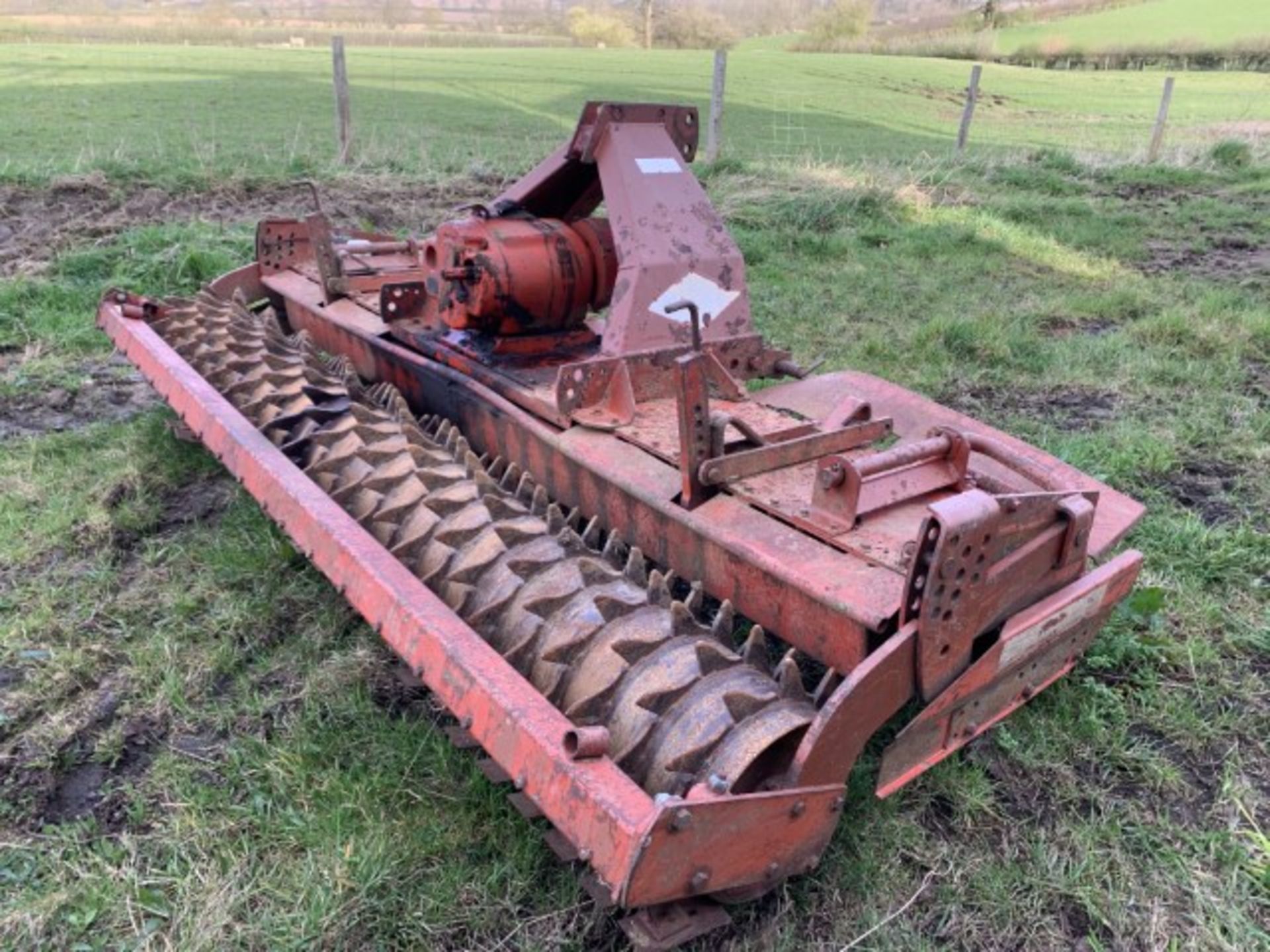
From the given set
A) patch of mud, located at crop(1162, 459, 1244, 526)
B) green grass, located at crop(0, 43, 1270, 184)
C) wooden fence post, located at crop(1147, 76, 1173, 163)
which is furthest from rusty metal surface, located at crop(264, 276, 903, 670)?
wooden fence post, located at crop(1147, 76, 1173, 163)

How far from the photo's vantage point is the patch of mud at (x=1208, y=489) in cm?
420

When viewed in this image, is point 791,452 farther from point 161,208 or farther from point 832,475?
point 161,208

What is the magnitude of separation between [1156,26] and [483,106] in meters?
31.3

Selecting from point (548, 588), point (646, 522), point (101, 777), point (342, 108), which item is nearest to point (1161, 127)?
point (342, 108)

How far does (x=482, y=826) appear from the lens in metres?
2.48

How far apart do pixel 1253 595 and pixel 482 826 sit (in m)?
2.94

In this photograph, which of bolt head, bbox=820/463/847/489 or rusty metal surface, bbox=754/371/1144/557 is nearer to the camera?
bolt head, bbox=820/463/847/489

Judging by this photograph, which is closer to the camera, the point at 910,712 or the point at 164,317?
the point at 910,712

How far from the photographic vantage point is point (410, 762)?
8.82ft

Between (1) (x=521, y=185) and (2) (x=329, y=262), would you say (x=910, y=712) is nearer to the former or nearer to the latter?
(1) (x=521, y=185)

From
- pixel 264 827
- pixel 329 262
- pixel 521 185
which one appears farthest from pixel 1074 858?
pixel 329 262

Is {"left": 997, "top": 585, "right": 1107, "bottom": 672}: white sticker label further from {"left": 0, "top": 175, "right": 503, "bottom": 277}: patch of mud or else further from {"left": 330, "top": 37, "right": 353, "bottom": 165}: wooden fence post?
{"left": 330, "top": 37, "right": 353, "bottom": 165}: wooden fence post

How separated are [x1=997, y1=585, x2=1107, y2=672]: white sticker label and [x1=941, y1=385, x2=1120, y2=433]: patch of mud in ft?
8.80

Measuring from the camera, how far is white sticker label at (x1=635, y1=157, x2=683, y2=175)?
371 centimetres
